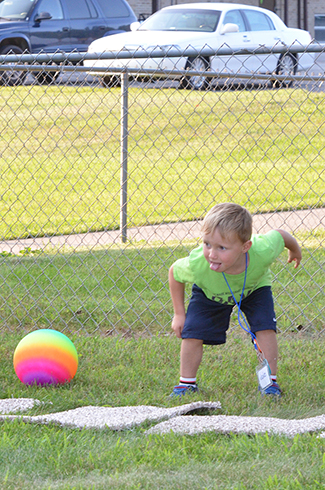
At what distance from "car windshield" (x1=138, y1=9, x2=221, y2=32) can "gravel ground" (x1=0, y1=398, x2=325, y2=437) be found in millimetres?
10113

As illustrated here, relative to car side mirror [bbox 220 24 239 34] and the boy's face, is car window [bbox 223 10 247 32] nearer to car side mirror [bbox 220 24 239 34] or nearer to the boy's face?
car side mirror [bbox 220 24 239 34]

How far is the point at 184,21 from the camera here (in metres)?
12.2

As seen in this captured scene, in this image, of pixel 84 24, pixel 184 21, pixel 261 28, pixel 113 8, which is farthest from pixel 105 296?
pixel 113 8

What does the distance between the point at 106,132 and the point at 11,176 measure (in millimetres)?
2049

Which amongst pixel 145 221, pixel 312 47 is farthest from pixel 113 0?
pixel 312 47

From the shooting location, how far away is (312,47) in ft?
11.9

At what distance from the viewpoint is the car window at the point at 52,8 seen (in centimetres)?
1328

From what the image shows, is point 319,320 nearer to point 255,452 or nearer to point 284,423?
point 284,423

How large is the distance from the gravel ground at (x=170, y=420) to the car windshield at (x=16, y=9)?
11.7m

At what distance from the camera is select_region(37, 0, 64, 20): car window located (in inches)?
523

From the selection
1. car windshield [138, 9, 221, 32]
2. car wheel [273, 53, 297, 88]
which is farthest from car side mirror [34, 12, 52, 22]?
car wheel [273, 53, 297, 88]

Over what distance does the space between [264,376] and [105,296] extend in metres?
1.95

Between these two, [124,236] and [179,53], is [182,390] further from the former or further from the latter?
[124,236]

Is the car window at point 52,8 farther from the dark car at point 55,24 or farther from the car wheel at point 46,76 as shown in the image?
the car wheel at point 46,76
